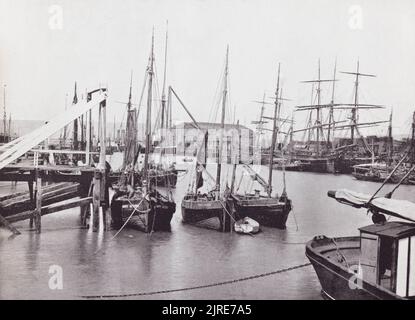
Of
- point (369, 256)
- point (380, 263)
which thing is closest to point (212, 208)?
point (369, 256)

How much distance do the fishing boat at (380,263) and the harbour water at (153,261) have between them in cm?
286

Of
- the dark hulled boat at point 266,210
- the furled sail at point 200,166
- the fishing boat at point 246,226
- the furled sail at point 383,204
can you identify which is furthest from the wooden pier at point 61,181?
the furled sail at point 383,204

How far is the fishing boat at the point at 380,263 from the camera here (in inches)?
383

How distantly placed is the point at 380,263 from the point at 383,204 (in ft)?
5.37

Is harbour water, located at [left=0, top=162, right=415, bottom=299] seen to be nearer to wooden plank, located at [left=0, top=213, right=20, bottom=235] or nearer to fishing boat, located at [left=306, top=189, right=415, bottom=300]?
wooden plank, located at [left=0, top=213, right=20, bottom=235]

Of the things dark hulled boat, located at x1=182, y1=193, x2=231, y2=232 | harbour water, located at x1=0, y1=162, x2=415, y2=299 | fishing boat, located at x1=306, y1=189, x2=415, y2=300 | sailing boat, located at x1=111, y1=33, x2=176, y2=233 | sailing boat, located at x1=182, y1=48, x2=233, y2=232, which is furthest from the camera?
dark hulled boat, located at x1=182, y1=193, x2=231, y2=232

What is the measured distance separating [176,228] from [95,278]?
10606 millimetres

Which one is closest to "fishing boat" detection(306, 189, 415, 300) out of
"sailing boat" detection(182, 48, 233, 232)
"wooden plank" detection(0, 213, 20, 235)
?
"sailing boat" detection(182, 48, 233, 232)

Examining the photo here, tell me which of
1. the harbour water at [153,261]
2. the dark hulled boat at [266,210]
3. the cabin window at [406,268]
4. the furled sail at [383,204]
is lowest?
the harbour water at [153,261]

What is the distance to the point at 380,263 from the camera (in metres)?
10.2

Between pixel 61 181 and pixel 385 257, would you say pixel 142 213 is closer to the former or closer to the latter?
pixel 61 181

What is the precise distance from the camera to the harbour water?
1376cm

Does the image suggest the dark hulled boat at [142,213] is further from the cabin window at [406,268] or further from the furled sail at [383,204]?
the cabin window at [406,268]
